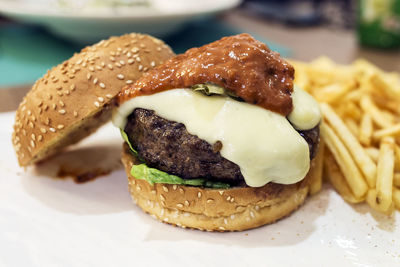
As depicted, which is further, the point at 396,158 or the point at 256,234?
the point at 396,158

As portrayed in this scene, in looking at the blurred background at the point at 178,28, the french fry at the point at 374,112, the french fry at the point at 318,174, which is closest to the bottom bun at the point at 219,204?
the french fry at the point at 318,174

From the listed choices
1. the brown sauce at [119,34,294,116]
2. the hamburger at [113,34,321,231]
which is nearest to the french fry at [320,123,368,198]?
the hamburger at [113,34,321,231]

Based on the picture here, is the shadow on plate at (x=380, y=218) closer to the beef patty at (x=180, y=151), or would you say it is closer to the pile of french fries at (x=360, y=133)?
the pile of french fries at (x=360, y=133)

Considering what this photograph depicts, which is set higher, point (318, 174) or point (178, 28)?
point (318, 174)

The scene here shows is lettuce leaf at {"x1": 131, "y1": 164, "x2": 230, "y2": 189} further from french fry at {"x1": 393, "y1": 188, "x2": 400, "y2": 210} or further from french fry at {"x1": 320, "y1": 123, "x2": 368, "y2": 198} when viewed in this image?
french fry at {"x1": 393, "y1": 188, "x2": 400, "y2": 210}

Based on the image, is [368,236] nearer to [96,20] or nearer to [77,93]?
[77,93]

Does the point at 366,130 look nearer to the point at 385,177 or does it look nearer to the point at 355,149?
the point at 355,149

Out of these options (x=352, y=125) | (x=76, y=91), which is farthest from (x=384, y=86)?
(x=76, y=91)
